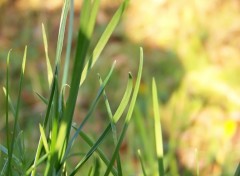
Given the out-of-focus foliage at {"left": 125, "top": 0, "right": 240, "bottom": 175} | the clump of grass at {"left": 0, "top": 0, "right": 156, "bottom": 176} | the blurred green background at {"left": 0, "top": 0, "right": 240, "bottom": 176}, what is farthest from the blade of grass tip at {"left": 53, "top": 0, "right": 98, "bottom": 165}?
the blurred green background at {"left": 0, "top": 0, "right": 240, "bottom": 176}

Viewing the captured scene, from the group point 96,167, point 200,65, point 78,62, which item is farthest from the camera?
point 200,65


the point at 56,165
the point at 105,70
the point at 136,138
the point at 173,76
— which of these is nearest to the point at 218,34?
the point at 173,76

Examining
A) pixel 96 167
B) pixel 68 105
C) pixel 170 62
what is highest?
pixel 68 105

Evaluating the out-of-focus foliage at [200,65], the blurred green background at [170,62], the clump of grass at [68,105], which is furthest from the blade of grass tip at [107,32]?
the blurred green background at [170,62]

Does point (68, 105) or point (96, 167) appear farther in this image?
point (96, 167)

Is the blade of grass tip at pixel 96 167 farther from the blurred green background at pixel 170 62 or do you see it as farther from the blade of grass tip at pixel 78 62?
the blurred green background at pixel 170 62

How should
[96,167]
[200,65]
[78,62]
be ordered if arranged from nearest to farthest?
[78,62], [96,167], [200,65]

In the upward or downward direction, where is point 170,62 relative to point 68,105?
downward

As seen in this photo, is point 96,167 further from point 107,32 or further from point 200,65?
point 200,65

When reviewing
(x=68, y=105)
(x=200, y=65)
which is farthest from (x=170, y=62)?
(x=68, y=105)
